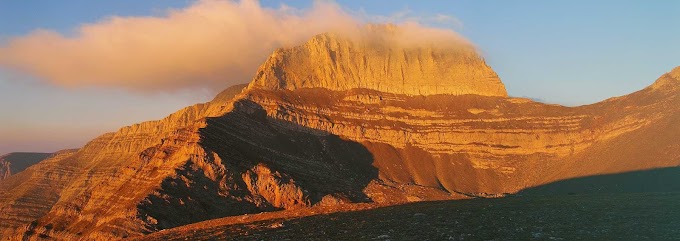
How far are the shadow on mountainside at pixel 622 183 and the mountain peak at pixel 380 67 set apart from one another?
54.5 m

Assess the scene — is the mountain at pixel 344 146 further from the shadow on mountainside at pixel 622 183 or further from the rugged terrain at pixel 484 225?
the rugged terrain at pixel 484 225

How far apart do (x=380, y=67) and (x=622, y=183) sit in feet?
275

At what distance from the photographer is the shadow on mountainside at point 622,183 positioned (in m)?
99.0

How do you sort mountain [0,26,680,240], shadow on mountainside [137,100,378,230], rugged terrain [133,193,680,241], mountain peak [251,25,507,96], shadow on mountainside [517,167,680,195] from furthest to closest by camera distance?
1. mountain peak [251,25,507,96]
2. shadow on mountainside [517,167,680,195]
3. mountain [0,26,680,240]
4. shadow on mountainside [137,100,378,230]
5. rugged terrain [133,193,680,241]

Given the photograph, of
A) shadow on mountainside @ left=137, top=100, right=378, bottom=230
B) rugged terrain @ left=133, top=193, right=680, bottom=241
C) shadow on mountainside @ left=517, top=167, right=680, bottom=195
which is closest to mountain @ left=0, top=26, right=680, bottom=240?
shadow on mountainside @ left=137, top=100, right=378, bottom=230

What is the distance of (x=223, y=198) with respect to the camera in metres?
85.2

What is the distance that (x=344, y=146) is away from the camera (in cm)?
13462

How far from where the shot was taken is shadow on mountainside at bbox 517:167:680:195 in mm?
99000

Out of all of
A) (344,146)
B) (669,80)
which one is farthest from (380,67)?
(669,80)

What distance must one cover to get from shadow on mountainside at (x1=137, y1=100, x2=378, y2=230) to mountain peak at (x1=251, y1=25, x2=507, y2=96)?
30527 mm

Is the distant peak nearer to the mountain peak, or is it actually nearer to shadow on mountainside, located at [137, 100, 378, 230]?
the mountain peak

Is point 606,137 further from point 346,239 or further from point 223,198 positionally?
point 346,239

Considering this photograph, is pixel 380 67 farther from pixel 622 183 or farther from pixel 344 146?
pixel 622 183

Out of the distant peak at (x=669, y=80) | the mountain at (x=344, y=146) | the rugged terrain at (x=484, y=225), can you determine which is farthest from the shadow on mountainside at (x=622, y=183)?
the rugged terrain at (x=484, y=225)
